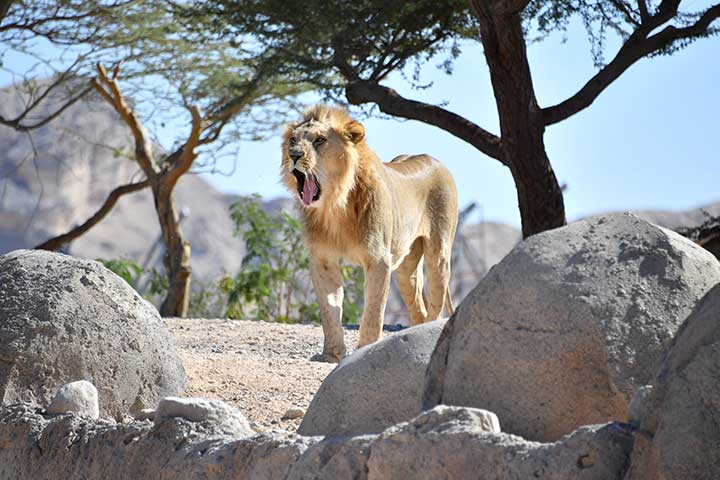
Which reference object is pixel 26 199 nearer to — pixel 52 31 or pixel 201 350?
pixel 52 31

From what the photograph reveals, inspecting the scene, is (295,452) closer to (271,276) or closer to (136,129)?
(136,129)

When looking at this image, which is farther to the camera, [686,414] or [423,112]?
[423,112]

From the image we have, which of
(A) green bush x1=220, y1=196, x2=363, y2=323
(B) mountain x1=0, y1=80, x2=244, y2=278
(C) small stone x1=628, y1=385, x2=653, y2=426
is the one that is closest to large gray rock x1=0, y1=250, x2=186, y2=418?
(C) small stone x1=628, y1=385, x2=653, y2=426

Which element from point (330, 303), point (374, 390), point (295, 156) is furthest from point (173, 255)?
point (374, 390)

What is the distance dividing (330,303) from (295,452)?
14.3 ft

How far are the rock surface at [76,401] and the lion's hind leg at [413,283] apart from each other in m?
5.13

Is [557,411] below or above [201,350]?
below

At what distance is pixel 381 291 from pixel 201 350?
1730 millimetres

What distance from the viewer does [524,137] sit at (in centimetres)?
1071

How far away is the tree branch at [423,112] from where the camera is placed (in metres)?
11.9

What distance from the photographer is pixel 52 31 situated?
53.2ft

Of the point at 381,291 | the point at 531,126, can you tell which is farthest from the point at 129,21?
the point at 381,291

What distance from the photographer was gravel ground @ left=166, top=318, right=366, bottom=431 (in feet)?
21.4

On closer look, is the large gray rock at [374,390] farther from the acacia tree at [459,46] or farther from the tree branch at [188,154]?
the tree branch at [188,154]
